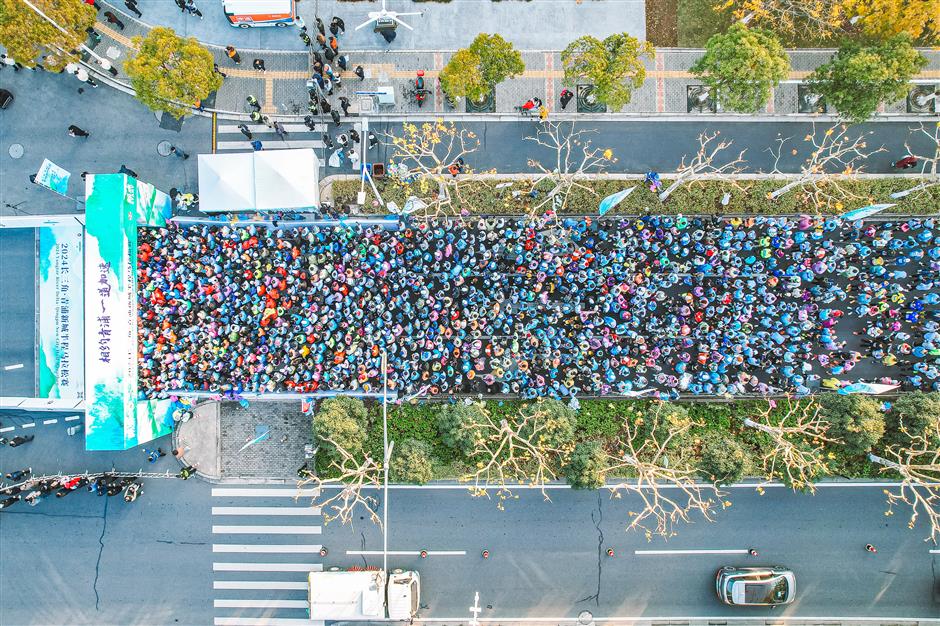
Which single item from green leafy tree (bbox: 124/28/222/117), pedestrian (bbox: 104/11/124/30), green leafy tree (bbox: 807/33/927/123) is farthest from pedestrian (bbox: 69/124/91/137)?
green leafy tree (bbox: 807/33/927/123)

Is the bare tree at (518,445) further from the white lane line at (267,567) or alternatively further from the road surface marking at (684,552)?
the white lane line at (267,567)

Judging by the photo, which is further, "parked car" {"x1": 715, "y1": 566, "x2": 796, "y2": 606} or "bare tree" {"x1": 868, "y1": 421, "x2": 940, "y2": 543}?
"parked car" {"x1": 715, "y1": 566, "x2": 796, "y2": 606}

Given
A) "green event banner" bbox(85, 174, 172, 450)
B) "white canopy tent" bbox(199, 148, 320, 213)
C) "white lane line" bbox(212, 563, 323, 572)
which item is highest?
"white canopy tent" bbox(199, 148, 320, 213)

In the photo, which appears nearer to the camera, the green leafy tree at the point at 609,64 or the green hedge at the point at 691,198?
the green leafy tree at the point at 609,64

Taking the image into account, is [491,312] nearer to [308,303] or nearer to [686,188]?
[308,303]

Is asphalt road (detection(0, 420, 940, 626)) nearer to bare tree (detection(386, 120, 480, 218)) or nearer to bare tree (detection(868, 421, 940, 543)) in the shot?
bare tree (detection(868, 421, 940, 543))

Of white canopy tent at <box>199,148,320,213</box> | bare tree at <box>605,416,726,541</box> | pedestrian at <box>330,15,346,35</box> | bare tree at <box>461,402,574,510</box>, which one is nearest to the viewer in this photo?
bare tree at <box>461,402,574,510</box>

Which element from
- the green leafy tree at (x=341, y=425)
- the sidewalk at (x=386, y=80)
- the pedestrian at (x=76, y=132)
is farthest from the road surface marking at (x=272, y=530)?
the pedestrian at (x=76, y=132)

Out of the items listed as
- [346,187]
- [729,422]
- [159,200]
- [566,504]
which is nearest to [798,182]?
[729,422]
